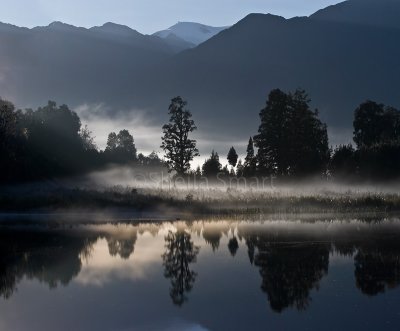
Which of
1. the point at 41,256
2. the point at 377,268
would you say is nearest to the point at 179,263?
the point at 41,256

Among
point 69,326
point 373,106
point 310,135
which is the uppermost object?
point 373,106

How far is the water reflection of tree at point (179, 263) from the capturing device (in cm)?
1465

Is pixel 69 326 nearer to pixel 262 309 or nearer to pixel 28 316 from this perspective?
pixel 28 316

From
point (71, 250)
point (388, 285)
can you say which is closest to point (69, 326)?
point (388, 285)

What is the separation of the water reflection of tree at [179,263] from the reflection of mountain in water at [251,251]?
Answer: 0.07 feet

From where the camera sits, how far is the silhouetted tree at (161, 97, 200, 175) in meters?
71.5

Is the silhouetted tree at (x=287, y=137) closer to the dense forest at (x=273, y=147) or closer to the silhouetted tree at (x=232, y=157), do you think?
the dense forest at (x=273, y=147)

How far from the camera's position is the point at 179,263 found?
18.9 m

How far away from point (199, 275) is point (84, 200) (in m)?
Result: 27.0

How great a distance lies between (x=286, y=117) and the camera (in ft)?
235

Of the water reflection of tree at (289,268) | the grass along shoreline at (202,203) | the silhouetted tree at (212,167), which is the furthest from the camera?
the silhouetted tree at (212,167)

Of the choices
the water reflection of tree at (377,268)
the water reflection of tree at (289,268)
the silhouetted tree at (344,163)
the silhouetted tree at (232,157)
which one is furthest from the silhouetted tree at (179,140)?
the silhouetted tree at (232,157)

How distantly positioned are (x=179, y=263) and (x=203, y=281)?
3158 mm

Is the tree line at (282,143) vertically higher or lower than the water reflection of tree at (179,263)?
higher
